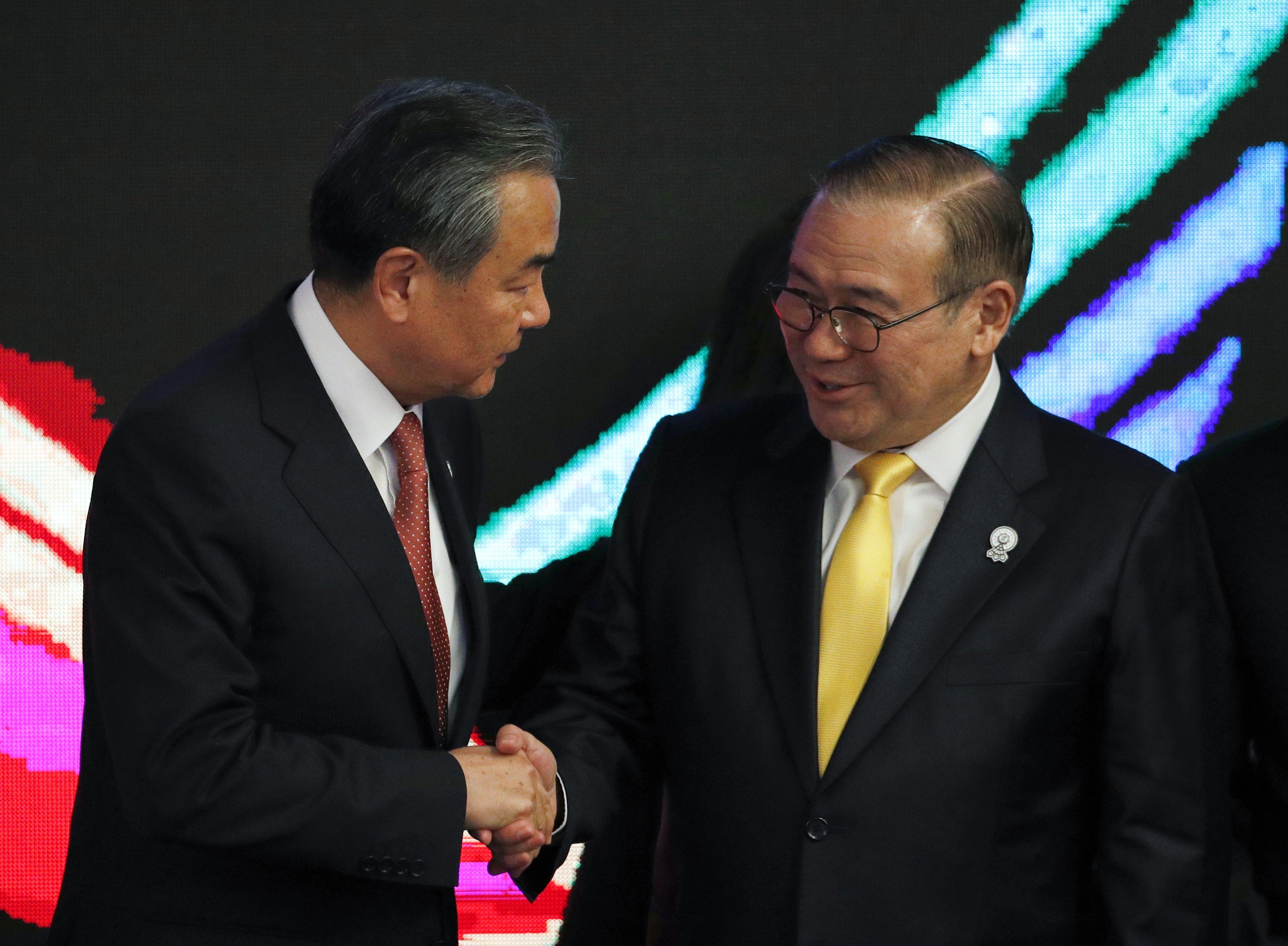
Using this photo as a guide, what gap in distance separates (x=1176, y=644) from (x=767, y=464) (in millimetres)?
589

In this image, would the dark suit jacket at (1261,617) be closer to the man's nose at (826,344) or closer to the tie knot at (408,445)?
the man's nose at (826,344)

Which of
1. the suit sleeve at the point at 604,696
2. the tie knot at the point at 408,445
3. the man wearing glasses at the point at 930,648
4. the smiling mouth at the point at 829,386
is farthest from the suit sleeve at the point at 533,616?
the smiling mouth at the point at 829,386

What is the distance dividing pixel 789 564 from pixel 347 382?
630mm

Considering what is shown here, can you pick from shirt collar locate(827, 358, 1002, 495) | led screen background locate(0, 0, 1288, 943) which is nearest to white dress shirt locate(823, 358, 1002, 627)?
shirt collar locate(827, 358, 1002, 495)

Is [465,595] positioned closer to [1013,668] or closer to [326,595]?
[326,595]

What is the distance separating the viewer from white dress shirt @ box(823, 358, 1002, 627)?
184cm

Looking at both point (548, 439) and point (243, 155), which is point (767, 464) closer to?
point (548, 439)

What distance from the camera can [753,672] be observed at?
1822 millimetres

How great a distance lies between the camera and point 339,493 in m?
1.68

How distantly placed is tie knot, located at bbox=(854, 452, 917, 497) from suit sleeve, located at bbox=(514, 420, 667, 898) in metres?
0.33

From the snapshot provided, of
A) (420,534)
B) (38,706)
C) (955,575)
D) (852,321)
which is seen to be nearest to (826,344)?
(852,321)

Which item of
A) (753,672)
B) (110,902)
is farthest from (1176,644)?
(110,902)

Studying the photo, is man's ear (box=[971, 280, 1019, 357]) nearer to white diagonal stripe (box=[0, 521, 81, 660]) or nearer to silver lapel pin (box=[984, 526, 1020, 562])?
silver lapel pin (box=[984, 526, 1020, 562])

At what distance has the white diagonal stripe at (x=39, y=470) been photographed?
2.39 meters
